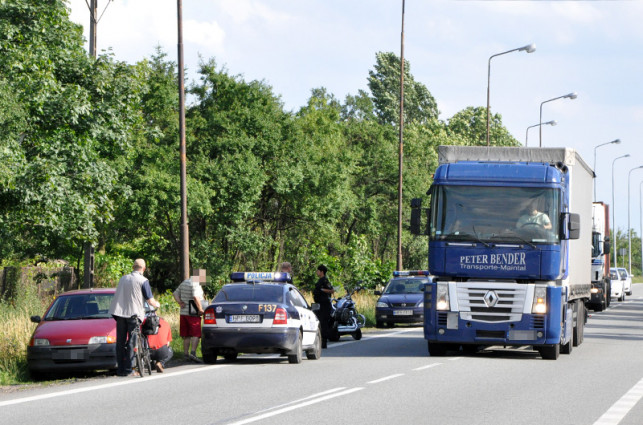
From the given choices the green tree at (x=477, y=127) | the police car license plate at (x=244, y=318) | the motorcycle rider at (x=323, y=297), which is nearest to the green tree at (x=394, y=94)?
the green tree at (x=477, y=127)

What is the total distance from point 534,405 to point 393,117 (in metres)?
87.5

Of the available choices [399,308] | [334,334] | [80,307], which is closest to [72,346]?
[80,307]

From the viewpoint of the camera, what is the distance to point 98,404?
1221 cm

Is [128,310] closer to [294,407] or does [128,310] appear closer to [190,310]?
[190,310]

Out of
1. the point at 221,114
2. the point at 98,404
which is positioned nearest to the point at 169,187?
the point at 221,114

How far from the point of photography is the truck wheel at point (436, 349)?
65.9ft

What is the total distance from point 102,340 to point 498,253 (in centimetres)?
701

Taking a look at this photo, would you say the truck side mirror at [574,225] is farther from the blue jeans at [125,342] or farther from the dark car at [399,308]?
the dark car at [399,308]

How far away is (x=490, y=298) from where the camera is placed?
1884 cm

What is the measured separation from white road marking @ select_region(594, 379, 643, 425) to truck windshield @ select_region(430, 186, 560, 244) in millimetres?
4432

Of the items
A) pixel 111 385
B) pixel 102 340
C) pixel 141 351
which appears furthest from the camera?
pixel 102 340

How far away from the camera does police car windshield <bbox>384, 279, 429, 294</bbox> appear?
31292 millimetres

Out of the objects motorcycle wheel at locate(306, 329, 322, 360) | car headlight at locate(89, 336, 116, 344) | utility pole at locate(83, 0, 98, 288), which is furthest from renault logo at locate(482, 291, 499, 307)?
utility pole at locate(83, 0, 98, 288)

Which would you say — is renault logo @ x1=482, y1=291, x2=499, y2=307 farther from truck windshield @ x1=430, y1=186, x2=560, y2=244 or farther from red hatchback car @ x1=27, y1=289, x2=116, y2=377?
red hatchback car @ x1=27, y1=289, x2=116, y2=377
